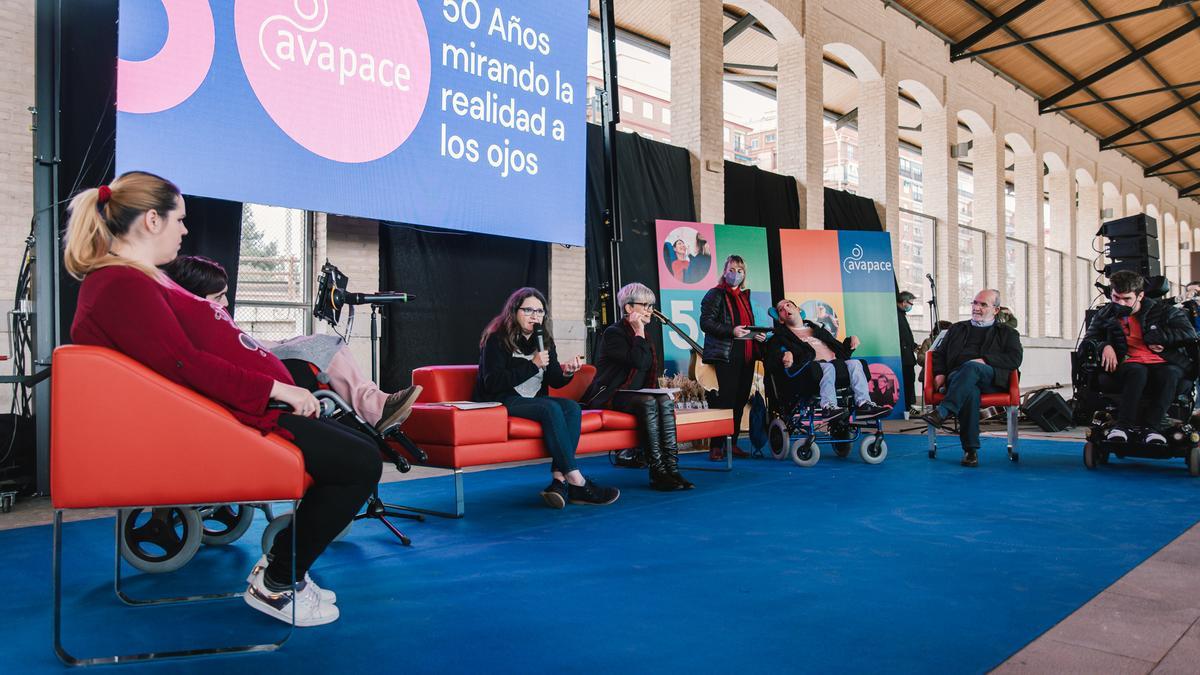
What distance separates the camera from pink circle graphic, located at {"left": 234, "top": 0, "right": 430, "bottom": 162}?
15.3 feet

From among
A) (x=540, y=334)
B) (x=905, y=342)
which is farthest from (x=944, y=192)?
(x=540, y=334)

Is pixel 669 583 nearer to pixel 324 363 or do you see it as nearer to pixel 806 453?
pixel 324 363

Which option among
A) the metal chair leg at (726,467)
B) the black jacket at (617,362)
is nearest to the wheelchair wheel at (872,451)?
the metal chair leg at (726,467)

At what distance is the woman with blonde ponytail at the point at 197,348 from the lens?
1944 millimetres

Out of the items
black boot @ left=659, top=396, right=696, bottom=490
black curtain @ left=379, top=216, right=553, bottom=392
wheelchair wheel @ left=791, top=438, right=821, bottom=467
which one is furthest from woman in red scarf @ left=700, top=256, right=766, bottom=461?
black curtain @ left=379, top=216, right=553, bottom=392

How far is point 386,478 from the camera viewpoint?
5043mm

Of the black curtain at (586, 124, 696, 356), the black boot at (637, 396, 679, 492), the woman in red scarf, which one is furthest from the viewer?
the black curtain at (586, 124, 696, 356)

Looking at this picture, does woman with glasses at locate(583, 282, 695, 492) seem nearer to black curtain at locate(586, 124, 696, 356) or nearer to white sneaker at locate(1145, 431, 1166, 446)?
black curtain at locate(586, 124, 696, 356)

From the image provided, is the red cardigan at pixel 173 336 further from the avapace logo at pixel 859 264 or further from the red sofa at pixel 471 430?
the avapace logo at pixel 859 264

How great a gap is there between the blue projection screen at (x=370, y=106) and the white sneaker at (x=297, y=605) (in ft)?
9.21

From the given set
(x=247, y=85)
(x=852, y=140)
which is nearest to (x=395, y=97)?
(x=247, y=85)

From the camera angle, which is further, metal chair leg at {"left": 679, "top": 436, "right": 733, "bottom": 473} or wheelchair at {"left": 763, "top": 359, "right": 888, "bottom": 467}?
wheelchair at {"left": 763, "top": 359, "right": 888, "bottom": 467}

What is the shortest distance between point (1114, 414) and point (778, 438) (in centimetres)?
213

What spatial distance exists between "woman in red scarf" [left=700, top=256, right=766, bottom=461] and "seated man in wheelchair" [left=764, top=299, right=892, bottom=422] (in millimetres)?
200
